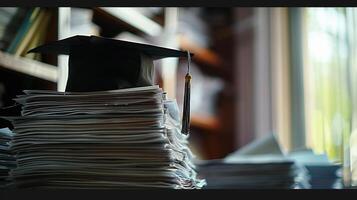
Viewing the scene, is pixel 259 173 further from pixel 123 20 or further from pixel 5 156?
pixel 123 20

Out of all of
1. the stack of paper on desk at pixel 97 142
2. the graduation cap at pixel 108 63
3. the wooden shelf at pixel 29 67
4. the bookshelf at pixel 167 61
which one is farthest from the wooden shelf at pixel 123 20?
the stack of paper on desk at pixel 97 142

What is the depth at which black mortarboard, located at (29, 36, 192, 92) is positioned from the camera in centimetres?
95

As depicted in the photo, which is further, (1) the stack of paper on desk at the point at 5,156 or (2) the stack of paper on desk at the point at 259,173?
(2) the stack of paper on desk at the point at 259,173

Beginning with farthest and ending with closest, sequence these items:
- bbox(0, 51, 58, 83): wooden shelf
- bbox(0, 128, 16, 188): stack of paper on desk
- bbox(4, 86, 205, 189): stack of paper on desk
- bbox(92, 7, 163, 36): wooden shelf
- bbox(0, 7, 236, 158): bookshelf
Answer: bbox(92, 7, 163, 36): wooden shelf < bbox(0, 7, 236, 158): bookshelf < bbox(0, 51, 58, 83): wooden shelf < bbox(0, 128, 16, 188): stack of paper on desk < bbox(4, 86, 205, 189): stack of paper on desk

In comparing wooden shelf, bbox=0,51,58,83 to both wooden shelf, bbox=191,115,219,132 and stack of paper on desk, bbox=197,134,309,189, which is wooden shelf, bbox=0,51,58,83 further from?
wooden shelf, bbox=191,115,219,132

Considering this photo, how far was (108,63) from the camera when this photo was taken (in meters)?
0.97

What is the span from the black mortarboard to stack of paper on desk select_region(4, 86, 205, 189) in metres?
0.06

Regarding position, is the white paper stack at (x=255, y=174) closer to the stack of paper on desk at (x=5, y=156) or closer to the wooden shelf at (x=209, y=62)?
the stack of paper on desk at (x=5, y=156)

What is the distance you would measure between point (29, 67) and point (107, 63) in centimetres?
72

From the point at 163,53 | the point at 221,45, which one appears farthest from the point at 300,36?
the point at 163,53

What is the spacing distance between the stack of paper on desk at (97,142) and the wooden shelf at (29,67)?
682 millimetres

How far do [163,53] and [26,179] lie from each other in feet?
1.00

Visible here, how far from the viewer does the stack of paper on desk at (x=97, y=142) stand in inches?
34.0

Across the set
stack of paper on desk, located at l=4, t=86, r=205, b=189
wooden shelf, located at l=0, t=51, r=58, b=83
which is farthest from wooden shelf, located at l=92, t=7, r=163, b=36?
stack of paper on desk, located at l=4, t=86, r=205, b=189
